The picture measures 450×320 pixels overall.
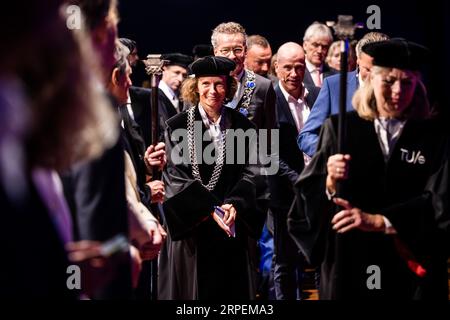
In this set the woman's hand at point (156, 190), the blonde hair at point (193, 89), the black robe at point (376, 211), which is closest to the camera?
the black robe at point (376, 211)

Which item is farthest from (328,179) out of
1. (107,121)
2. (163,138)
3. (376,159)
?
(107,121)

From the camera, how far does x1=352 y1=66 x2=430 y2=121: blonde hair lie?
3100 millimetres

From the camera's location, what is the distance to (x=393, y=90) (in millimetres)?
3059

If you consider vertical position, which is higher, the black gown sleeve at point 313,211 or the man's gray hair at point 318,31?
the man's gray hair at point 318,31

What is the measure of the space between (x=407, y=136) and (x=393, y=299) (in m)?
0.68

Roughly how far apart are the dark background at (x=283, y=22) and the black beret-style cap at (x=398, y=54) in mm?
635

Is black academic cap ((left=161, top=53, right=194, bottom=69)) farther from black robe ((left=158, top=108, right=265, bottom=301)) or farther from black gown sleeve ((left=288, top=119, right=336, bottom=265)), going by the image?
black gown sleeve ((left=288, top=119, right=336, bottom=265))

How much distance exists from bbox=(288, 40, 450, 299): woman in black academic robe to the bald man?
105 centimetres

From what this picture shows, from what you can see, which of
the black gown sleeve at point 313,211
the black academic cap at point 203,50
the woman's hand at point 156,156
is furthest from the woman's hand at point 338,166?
the black academic cap at point 203,50

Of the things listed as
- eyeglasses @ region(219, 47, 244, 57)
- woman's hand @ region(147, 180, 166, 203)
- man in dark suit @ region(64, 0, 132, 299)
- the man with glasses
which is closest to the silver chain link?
woman's hand @ region(147, 180, 166, 203)

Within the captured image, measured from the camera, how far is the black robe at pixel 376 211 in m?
3.07

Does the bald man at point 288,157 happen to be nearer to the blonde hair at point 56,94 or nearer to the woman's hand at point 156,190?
the woman's hand at point 156,190

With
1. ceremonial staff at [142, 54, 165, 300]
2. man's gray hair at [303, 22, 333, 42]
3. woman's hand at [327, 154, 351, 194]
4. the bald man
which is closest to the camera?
woman's hand at [327, 154, 351, 194]

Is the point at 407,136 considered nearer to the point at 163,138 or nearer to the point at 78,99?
the point at 163,138
